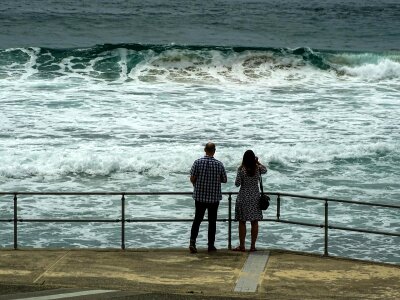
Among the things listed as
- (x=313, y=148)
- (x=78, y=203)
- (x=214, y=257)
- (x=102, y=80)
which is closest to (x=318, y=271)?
(x=214, y=257)

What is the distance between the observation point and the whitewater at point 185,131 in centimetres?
1838

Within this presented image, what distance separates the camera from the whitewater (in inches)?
723

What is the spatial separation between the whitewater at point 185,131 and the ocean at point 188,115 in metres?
0.06

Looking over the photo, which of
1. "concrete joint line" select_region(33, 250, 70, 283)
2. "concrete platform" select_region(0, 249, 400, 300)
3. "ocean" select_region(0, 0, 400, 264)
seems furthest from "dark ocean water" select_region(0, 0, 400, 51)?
"concrete platform" select_region(0, 249, 400, 300)

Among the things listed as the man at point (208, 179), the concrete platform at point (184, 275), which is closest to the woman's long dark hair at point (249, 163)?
the man at point (208, 179)

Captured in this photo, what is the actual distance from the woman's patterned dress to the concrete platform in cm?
54

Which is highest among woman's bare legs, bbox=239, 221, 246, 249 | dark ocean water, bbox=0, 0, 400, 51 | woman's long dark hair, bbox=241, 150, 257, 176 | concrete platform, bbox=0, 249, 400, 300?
dark ocean water, bbox=0, 0, 400, 51

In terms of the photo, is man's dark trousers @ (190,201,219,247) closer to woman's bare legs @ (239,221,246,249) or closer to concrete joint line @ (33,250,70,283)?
woman's bare legs @ (239,221,246,249)

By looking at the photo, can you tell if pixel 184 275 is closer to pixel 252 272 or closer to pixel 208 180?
pixel 252 272

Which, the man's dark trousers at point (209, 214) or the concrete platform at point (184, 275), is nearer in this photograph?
the concrete platform at point (184, 275)

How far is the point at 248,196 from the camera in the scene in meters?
13.1

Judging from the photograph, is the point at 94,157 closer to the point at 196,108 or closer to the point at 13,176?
the point at 13,176

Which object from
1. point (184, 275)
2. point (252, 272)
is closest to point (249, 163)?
point (252, 272)

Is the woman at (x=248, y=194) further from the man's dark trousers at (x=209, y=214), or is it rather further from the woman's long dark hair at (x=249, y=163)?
the man's dark trousers at (x=209, y=214)
